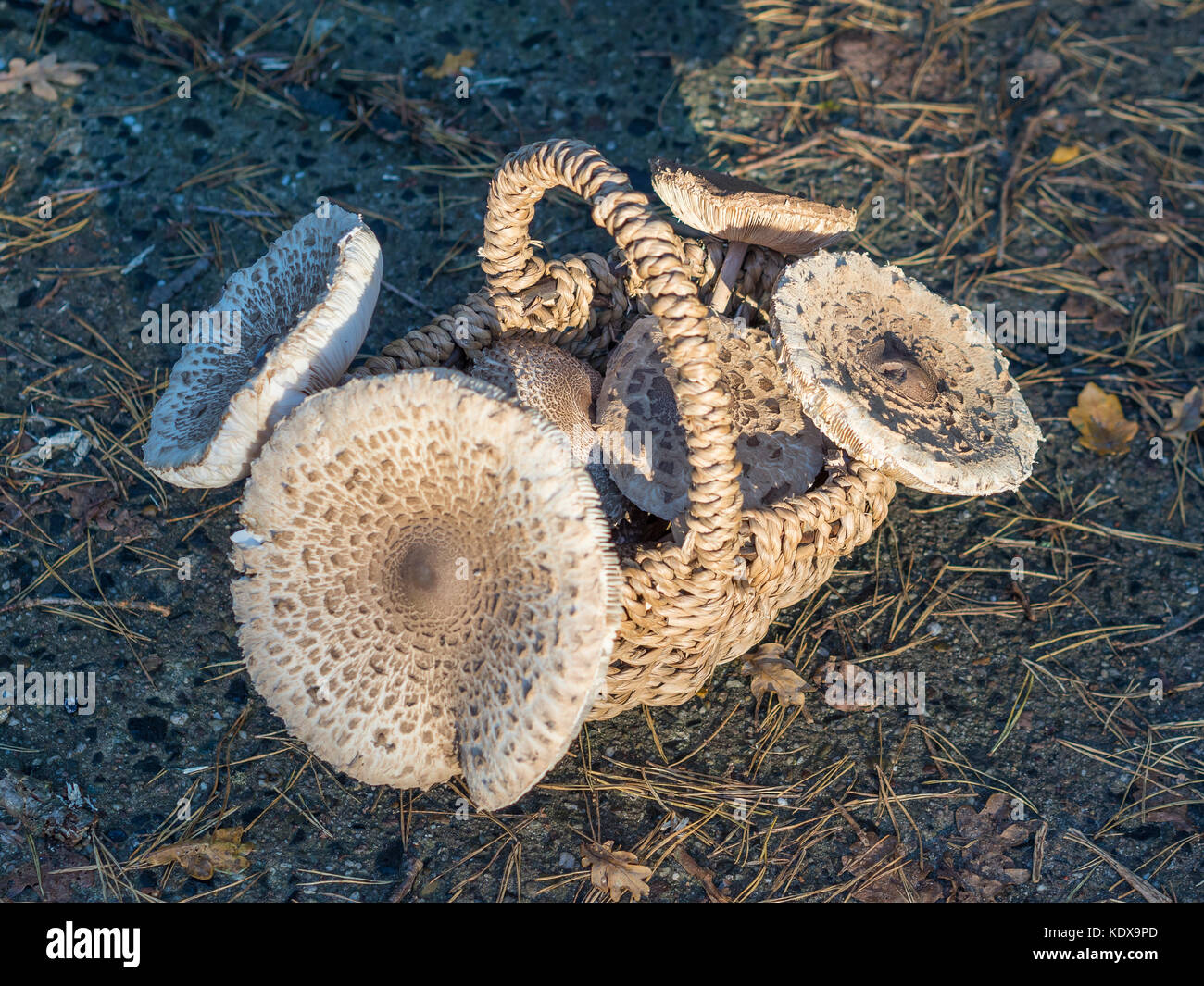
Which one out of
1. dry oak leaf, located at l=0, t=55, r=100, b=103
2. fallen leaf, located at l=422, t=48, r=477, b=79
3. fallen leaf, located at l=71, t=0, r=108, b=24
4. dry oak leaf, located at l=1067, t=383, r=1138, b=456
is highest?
fallen leaf, located at l=71, t=0, r=108, b=24

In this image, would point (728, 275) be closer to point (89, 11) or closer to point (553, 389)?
point (553, 389)

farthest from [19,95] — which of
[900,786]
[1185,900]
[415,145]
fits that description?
[1185,900]

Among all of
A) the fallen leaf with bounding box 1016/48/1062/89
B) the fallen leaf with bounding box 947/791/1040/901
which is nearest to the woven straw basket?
the fallen leaf with bounding box 947/791/1040/901

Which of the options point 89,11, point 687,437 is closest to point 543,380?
point 687,437

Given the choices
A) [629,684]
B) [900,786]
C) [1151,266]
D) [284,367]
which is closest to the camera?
[284,367]

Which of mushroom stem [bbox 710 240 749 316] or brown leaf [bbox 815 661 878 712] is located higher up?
mushroom stem [bbox 710 240 749 316]

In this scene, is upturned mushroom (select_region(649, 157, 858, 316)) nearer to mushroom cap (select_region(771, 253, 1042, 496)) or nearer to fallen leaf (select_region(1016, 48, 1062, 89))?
mushroom cap (select_region(771, 253, 1042, 496))

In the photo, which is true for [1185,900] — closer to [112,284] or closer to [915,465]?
[915,465]
